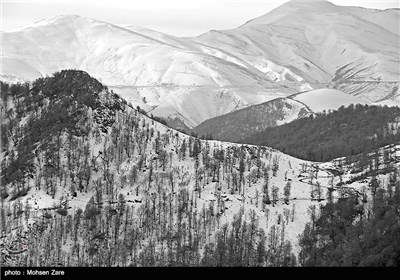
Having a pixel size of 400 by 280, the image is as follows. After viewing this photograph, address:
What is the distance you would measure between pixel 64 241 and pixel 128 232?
54.1ft

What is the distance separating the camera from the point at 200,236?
652ft

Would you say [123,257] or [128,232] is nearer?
[123,257]

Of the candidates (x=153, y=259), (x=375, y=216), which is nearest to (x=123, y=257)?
(x=153, y=259)

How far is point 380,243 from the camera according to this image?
571ft
